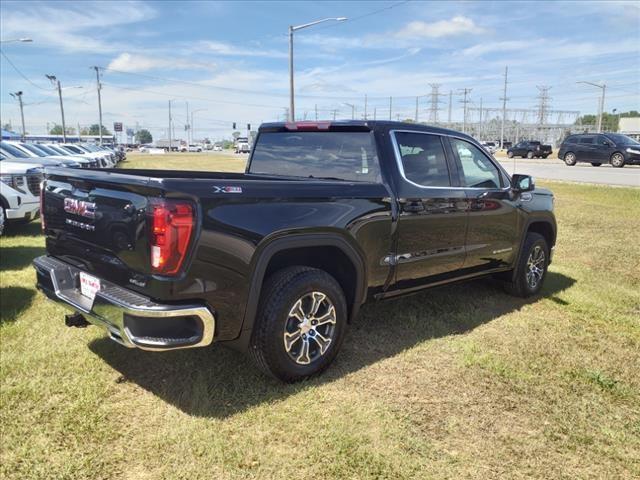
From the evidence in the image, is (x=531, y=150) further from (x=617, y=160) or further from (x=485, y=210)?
(x=485, y=210)

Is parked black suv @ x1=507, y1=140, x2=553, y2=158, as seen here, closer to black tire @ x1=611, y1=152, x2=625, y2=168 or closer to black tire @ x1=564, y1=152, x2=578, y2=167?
black tire @ x1=564, y1=152, x2=578, y2=167

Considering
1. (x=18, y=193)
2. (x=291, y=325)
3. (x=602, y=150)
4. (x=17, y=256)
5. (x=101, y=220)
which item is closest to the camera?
(x=101, y=220)

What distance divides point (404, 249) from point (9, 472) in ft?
9.55

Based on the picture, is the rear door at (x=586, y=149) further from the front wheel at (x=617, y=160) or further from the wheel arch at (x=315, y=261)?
the wheel arch at (x=315, y=261)

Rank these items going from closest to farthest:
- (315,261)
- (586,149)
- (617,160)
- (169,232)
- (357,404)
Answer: (169,232)
(357,404)
(315,261)
(617,160)
(586,149)

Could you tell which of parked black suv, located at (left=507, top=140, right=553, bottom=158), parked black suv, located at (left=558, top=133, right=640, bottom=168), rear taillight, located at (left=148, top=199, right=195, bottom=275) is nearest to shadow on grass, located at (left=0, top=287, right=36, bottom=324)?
rear taillight, located at (left=148, top=199, right=195, bottom=275)

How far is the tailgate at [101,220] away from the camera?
2.89 meters

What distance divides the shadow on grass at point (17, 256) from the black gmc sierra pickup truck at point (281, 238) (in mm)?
3346

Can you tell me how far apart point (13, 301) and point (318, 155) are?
11.3 ft

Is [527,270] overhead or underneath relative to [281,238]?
underneath

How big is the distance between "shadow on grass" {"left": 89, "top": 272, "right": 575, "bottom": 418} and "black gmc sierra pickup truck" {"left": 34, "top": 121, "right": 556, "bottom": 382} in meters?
0.26

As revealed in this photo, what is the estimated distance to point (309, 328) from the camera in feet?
11.8

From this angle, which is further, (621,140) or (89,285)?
(621,140)

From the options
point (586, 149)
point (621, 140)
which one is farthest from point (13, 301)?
point (586, 149)
